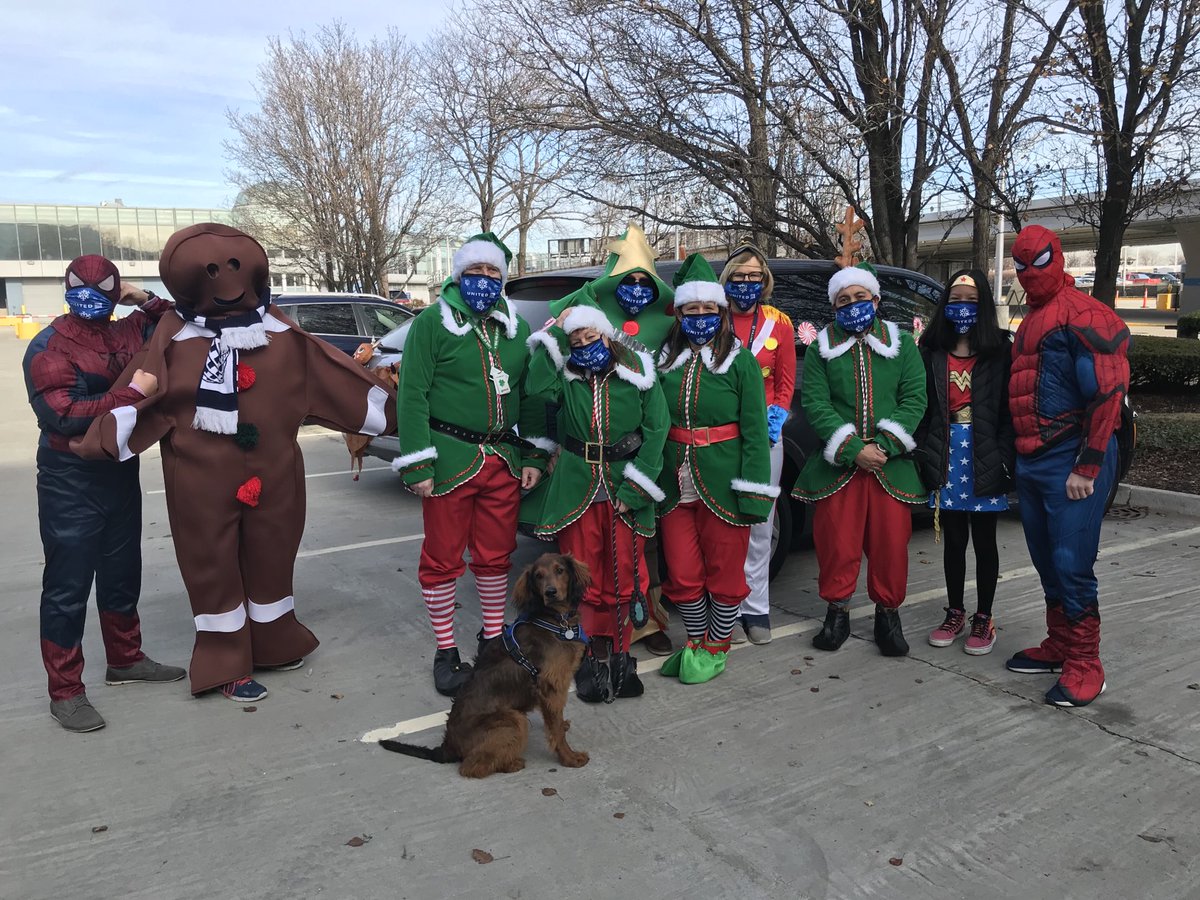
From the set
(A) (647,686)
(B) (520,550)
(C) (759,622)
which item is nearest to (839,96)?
(B) (520,550)

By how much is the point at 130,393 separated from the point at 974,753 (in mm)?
3599

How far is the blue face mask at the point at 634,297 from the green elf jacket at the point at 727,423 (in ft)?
1.19

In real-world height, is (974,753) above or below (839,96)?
below

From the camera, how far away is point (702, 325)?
153 inches

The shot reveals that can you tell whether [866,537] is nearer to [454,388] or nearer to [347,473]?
[454,388]

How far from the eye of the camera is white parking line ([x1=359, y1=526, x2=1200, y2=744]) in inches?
143

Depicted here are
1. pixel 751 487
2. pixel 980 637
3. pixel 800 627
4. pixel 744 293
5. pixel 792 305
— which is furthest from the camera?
pixel 792 305

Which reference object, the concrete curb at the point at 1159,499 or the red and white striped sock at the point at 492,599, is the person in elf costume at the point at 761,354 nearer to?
the red and white striped sock at the point at 492,599

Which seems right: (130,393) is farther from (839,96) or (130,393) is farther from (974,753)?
(839,96)

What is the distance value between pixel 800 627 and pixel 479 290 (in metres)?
2.51

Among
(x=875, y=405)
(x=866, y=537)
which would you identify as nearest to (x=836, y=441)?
(x=875, y=405)

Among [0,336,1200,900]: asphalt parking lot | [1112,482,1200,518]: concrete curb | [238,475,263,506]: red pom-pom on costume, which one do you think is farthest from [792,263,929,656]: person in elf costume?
[1112,482,1200,518]: concrete curb

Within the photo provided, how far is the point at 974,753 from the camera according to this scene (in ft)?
11.1

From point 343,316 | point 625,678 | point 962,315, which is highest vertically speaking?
point 343,316
